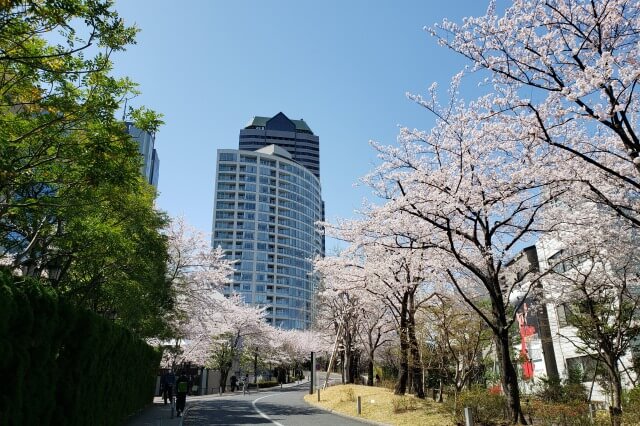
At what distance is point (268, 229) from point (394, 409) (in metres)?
99.7

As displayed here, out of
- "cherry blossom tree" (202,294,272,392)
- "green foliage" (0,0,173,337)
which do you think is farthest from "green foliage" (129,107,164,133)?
"cherry blossom tree" (202,294,272,392)

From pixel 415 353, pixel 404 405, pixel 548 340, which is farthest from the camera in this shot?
pixel 548 340

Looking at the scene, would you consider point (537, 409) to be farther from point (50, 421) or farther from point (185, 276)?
point (185, 276)

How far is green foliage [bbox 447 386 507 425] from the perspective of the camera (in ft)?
40.5

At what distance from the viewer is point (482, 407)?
42.8 ft

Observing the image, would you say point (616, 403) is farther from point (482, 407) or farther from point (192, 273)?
point (192, 273)

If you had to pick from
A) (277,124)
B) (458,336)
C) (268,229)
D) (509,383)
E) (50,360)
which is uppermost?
(277,124)

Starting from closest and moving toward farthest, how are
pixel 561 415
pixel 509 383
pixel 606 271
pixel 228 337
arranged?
pixel 561 415, pixel 509 383, pixel 606 271, pixel 228 337

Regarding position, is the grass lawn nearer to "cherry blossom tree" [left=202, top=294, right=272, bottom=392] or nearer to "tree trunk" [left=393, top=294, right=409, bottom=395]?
"tree trunk" [left=393, top=294, right=409, bottom=395]

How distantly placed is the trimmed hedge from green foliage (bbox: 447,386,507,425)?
9.46 meters

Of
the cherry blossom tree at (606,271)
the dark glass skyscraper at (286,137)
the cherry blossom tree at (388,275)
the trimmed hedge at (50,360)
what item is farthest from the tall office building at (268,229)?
the trimmed hedge at (50,360)

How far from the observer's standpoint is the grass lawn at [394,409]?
43.9ft

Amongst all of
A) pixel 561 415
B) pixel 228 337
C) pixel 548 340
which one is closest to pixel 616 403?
pixel 561 415

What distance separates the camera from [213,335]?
39750 mm
